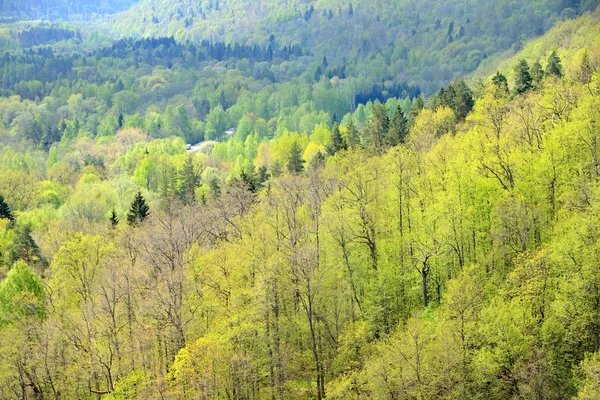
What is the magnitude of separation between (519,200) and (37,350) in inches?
1435

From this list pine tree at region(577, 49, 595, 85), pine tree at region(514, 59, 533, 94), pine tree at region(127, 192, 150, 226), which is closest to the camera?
pine tree at region(577, 49, 595, 85)

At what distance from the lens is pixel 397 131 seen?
87250 mm

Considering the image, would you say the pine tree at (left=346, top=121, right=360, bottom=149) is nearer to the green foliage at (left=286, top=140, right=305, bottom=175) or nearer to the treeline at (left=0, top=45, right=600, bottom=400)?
the green foliage at (left=286, top=140, right=305, bottom=175)

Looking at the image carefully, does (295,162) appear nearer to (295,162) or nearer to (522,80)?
(295,162)

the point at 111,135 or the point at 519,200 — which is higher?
the point at 519,200

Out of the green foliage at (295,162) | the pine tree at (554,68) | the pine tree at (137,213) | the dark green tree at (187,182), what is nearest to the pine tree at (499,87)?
the pine tree at (554,68)

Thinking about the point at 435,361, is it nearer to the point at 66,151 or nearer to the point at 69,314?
the point at 69,314

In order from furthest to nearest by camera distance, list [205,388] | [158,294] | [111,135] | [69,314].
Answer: [111,135] < [69,314] < [158,294] < [205,388]

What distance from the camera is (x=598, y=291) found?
39.1 m

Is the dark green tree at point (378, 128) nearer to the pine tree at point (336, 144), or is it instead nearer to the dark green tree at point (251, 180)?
the pine tree at point (336, 144)

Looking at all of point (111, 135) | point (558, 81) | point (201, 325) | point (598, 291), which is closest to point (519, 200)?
point (598, 291)

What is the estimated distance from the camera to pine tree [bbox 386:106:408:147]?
86812mm

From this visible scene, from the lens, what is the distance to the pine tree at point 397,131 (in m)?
86.8

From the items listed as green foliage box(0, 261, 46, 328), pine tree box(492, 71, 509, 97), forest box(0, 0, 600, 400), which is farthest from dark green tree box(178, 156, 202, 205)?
pine tree box(492, 71, 509, 97)
